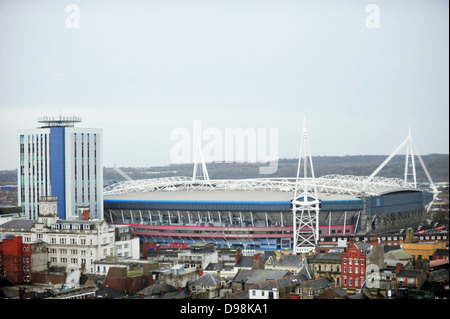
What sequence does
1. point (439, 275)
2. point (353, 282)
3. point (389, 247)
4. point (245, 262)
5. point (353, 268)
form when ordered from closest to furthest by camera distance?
point (439, 275)
point (353, 282)
point (353, 268)
point (245, 262)
point (389, 247)

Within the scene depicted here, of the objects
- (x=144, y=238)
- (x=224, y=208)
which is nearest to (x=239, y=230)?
(x=224, y=208)

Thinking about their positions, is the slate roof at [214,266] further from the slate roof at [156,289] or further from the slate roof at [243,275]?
the slate roof at [156,289]

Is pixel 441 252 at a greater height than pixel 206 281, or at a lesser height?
greater

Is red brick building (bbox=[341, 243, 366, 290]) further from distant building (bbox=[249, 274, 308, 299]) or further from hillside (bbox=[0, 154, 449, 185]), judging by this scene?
hillside (bbox=[0, 154, 449, 185])

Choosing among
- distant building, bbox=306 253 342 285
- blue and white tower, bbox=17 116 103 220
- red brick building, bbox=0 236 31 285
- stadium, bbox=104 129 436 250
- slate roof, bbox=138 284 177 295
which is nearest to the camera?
slate roof, bbox=138 284 177 295

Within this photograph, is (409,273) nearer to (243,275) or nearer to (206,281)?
(243,275)

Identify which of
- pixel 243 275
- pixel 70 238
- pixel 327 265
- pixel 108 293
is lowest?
pixel 108 293

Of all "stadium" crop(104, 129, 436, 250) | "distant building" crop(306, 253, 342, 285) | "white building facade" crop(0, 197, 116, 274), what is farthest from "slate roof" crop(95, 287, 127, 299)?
"stadium" crop(104, 129, 436, 250)

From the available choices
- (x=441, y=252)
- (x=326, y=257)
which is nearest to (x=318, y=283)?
(x=326, y=257)
